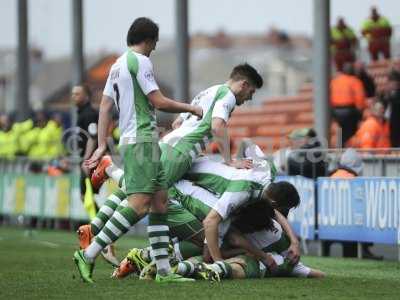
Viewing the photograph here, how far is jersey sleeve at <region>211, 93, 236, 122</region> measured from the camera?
11828 millimetres

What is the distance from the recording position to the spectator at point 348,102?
24.0m

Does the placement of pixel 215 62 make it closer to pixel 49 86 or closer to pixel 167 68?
pixel 167 68

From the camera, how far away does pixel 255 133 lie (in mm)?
33438

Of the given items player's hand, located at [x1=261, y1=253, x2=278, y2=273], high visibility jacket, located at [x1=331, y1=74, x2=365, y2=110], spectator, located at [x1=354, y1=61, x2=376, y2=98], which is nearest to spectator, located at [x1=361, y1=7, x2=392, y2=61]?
spectator, located at [x1=354, y1=61, x2=376, y2=98]

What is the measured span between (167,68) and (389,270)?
265 ft

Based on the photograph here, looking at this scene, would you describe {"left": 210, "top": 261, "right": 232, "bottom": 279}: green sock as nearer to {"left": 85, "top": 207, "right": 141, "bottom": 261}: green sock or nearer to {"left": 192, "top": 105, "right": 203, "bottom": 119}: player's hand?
{"left": 85, "top": 207, "right": 141, "bottom": 261}: green sock

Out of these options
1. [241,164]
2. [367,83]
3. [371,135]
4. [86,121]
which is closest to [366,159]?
[86,121]

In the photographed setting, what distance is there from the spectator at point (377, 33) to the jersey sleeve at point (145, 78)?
16904 millimetres

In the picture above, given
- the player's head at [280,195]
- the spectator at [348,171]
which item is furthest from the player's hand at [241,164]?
the spectator at [348,171]

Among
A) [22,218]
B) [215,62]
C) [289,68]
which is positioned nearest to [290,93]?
[289,68]

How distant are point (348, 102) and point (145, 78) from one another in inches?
529

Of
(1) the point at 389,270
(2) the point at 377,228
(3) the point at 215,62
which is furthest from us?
(3) the point at 215,62

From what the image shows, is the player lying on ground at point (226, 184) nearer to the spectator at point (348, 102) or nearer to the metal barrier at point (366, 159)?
the metal barrier at point (366, 159)

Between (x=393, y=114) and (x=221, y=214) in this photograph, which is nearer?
(x=221, y=214)
